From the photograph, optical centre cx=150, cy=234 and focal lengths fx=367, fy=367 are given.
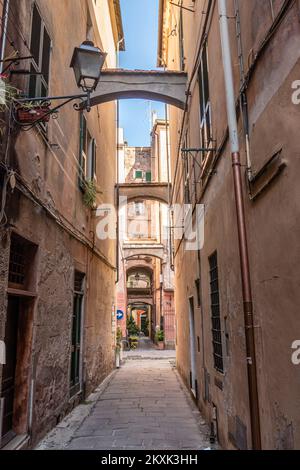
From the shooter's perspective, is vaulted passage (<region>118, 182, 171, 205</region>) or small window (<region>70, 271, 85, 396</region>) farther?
vaulted passage (<region>118, 182, 171, 205</region>)

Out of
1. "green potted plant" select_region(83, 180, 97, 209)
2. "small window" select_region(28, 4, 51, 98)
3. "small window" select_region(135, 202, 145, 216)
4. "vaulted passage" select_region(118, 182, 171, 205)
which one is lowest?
"green potted plant" select_region(83, 180, 97, 209)

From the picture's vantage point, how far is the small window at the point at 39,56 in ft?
16.9

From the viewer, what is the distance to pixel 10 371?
466cm

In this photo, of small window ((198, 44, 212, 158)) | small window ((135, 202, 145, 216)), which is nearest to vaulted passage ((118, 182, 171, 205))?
small window ((198, 44, 212, 158))

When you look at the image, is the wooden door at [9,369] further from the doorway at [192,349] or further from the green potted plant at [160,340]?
the green potted plant at [160,340]

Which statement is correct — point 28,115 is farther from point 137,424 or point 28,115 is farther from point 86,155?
point 137,424

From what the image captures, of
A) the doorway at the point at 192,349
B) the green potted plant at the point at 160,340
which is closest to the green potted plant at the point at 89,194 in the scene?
the doorway at the point at 192,349

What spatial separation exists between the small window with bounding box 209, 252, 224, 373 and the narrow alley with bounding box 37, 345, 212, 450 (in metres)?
1.16

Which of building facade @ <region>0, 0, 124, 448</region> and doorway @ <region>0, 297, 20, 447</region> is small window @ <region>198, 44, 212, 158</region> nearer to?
building facade @ <region>0, 0, 124, 448</region>

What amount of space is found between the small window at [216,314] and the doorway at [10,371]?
2784 millimetres

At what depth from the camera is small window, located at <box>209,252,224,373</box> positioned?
5277 millimetres

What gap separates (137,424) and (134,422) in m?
0.15
